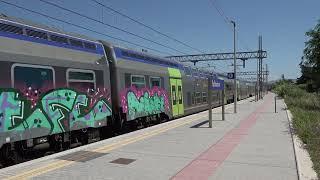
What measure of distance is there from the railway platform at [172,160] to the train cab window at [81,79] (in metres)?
1.60

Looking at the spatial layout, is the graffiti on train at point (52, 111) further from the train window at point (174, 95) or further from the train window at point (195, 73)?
the train window at point (195, 73)

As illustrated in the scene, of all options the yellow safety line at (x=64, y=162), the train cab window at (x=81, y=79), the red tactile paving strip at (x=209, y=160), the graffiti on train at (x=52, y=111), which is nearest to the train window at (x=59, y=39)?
the train cab window at (x=81, y=79)

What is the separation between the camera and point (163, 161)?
9.74 m

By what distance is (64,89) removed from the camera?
11242 millimetres

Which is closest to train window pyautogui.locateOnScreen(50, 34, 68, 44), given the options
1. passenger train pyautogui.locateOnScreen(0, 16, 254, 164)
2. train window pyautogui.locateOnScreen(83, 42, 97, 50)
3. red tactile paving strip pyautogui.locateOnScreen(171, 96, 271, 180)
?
passenger train pyautogui.locateOnScreen(0, 16, 254, 164)

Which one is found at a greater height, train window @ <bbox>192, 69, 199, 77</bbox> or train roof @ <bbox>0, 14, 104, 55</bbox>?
train roof @ <bbox>0, 14, 104, 55</bbox>

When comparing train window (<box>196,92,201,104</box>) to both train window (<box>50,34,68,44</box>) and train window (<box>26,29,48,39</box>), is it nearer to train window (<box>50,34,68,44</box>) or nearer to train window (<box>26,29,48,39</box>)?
train window (<box>50,34,68,44</box>)

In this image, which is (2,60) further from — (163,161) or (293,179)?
(293,179)

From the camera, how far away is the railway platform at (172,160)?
8312 mm

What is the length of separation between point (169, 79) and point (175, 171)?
1246cm

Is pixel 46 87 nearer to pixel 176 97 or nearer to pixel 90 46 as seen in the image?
pixel 90 46

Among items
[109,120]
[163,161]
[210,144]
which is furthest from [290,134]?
Result: [163,161]

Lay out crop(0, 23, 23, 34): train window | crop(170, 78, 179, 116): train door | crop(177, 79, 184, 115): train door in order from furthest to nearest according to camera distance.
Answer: crop(177, 79, 184, 115): train door < crop(170, 78, 179, 116): train door < crop(0, 23, 23, 34): train window

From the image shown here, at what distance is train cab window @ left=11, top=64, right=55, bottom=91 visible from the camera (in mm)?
9492
